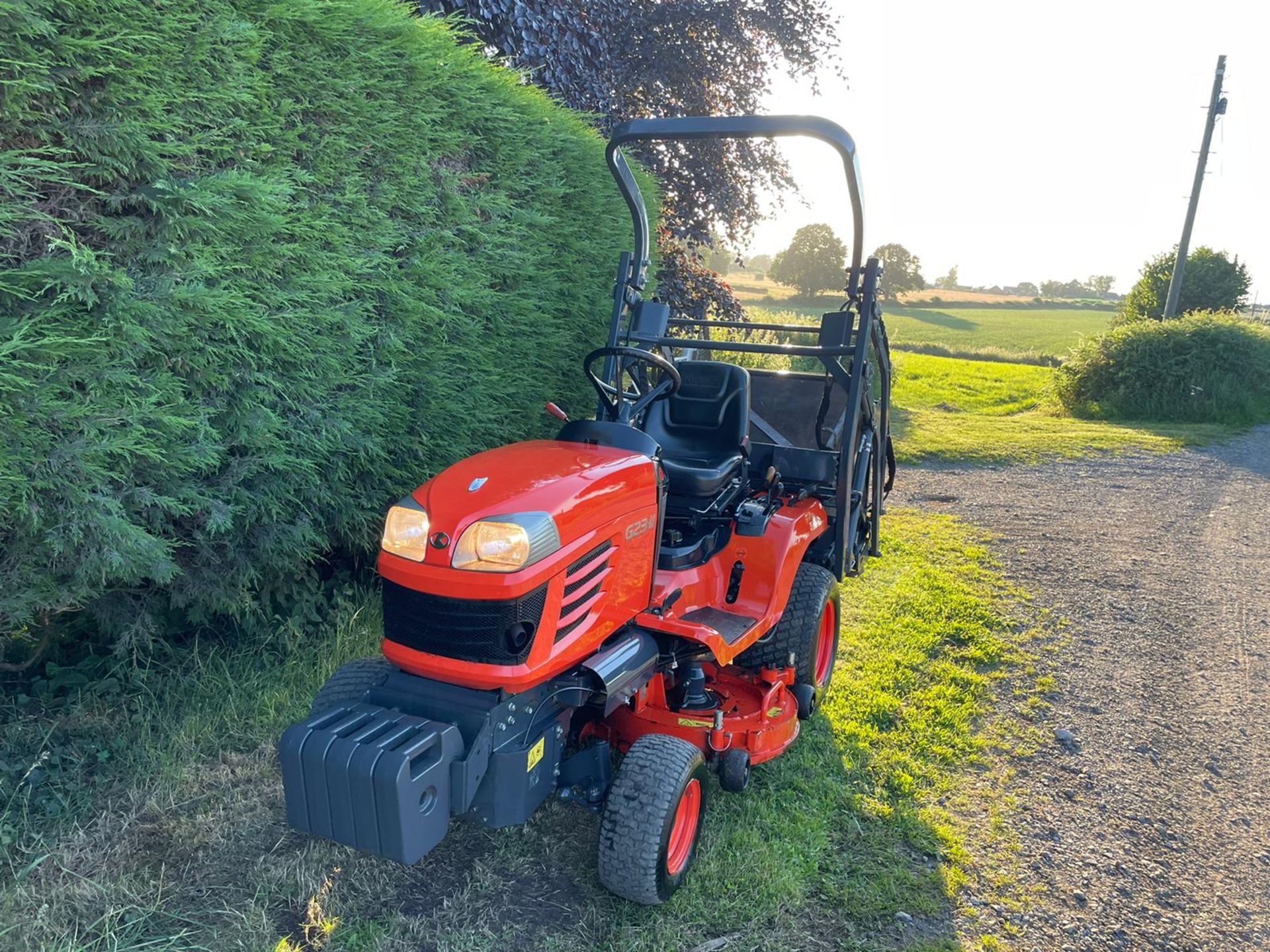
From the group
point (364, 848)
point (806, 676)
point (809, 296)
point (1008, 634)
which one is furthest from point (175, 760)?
point (809, 296)

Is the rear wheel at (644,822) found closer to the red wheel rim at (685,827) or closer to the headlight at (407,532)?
the red wheel rim at (685,827)

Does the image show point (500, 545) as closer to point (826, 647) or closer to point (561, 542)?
point (561, 542)

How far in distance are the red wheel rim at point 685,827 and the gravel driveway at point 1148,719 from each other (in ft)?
3.69

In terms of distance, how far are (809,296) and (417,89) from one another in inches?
1554

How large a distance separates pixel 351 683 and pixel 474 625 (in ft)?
1.98

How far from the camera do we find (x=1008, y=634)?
5.32m

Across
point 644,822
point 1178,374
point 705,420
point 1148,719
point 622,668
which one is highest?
point 1178,374

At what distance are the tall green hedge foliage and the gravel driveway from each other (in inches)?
126

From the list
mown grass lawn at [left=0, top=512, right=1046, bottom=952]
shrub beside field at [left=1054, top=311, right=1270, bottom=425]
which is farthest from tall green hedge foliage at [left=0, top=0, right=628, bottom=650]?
shrub beside field at [left=1054, top=311, right=1270, bottom=425]

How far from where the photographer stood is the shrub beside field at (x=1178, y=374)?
14.2m

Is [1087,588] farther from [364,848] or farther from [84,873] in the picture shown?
[84,873]

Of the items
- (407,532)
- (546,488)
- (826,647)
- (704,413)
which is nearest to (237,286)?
(407,532)

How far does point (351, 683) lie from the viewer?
2807mm

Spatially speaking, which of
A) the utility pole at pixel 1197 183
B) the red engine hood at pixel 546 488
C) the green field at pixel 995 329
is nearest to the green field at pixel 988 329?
the green field at pixel 995 329
